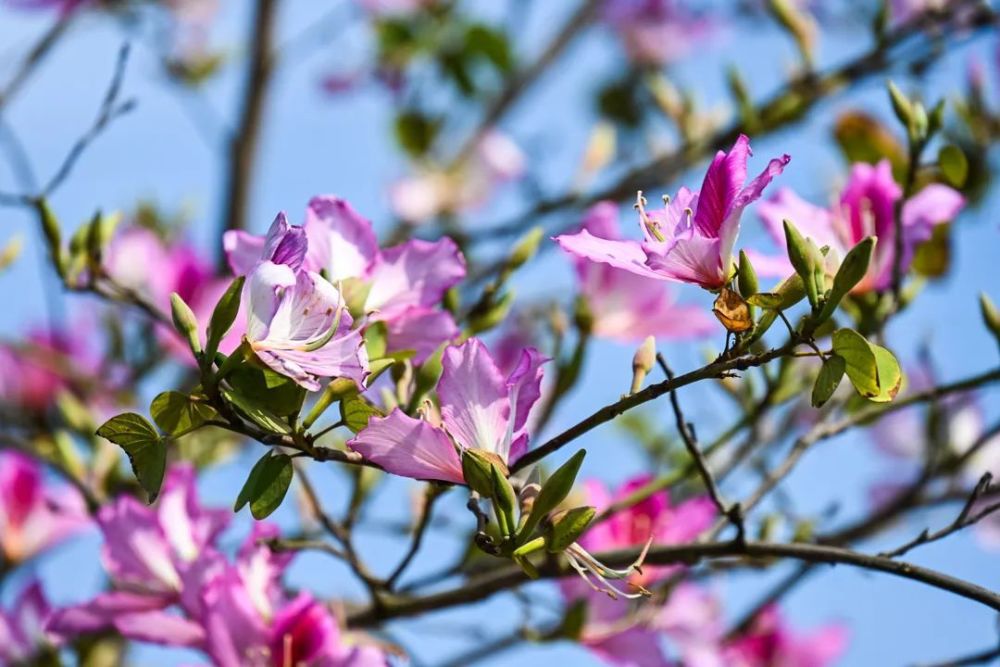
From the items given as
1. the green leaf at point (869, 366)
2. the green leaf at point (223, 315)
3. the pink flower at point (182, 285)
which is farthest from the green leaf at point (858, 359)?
the pink flower at point (182, 285)

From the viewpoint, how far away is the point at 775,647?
182 cm

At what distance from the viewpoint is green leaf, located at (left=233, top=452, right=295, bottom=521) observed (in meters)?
0.79

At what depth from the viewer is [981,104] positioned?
191 cm

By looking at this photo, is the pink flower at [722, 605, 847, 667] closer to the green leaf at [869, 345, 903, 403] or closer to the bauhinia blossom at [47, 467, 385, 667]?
the bauhinia blossom at [47, 467, 385, 667]

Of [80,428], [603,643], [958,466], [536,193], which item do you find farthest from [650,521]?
[536,193]

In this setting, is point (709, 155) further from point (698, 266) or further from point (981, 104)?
point (698, 266)

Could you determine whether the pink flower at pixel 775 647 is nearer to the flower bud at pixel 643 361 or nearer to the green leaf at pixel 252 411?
the flower bud at pixel 643 361

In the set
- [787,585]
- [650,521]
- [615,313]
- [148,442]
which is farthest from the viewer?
[787,585]

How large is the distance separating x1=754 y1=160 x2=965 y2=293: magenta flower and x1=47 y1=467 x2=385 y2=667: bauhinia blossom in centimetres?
52

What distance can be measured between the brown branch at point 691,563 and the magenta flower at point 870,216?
0.93ft

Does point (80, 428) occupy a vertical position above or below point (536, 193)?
below

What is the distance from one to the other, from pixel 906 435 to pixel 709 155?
2.54ft

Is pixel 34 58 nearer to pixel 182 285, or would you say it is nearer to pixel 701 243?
pixel 182 285

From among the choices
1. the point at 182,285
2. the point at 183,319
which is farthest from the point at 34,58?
the point at 183,319
